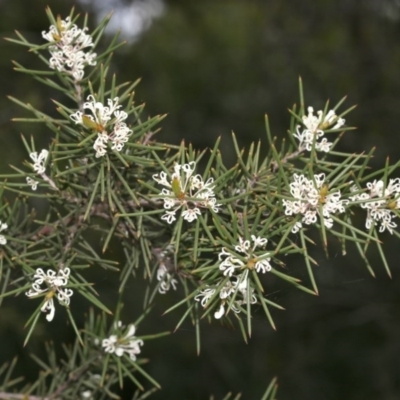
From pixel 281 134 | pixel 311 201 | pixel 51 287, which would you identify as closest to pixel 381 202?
pixel 311 201

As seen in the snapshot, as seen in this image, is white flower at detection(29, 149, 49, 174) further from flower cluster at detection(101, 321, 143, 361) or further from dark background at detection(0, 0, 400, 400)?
dark background at detection(0, 0, 400, 400)

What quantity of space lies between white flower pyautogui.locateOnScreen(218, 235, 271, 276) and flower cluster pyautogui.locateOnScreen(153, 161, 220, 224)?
70 mm

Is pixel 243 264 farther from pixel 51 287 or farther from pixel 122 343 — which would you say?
pixel 122 343

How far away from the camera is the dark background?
3967mm

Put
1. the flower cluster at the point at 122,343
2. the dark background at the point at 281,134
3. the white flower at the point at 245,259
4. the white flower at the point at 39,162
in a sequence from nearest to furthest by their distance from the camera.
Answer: the white flower at the point at 245,259 → the white flower at the point at 39,162 → the flower cluster at the point at 122,343 → the dark background at the point at 281,134

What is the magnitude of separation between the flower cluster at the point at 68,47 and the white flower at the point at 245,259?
1.43ft

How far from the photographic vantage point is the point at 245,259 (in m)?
0.97

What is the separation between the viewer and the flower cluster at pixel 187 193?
0.99 meters

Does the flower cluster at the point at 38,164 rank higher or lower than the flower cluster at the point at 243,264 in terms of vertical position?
higher

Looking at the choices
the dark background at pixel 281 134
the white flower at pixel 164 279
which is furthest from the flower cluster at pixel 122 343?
the dark background at pixel 281 134

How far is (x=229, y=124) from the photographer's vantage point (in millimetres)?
4898

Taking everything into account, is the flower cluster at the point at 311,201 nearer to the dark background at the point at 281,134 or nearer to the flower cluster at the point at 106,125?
the flower cluster at the point at 106,125

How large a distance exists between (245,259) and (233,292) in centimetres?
7

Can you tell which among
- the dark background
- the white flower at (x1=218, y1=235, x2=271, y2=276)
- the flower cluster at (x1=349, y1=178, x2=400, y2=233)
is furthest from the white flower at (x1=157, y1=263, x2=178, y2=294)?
the dark background
